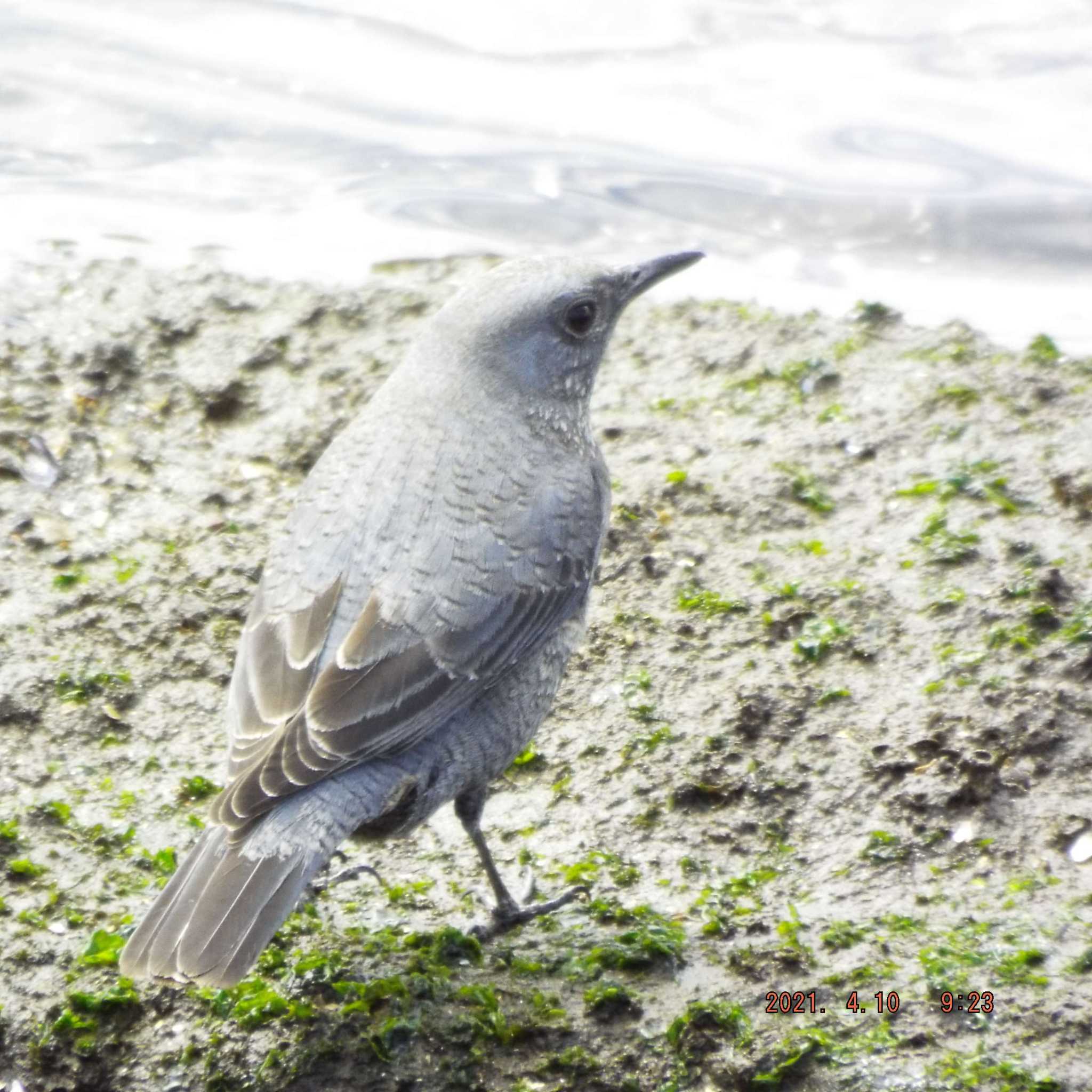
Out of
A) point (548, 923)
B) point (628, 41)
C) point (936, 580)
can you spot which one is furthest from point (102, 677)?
point (628, 41)

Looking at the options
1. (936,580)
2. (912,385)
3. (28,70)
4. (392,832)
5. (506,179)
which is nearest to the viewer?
(392,832)

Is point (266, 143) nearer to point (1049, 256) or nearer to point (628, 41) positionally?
point (628, 41)

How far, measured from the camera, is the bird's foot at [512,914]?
175 inches

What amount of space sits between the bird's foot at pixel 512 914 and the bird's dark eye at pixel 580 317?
6.35ft

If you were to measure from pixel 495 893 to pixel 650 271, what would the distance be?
7.83 ft

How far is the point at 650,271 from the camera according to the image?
5602 mm

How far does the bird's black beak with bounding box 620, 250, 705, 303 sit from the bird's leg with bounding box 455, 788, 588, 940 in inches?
78.6

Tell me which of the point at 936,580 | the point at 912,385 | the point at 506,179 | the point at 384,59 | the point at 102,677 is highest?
the point at 384,59

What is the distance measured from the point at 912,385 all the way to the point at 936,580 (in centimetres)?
134

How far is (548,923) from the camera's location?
14.6 ft
